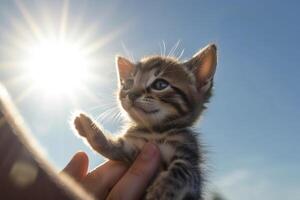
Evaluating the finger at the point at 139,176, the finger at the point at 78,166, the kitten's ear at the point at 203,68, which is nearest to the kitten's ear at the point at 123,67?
the kitten's ear at the point at 203,68

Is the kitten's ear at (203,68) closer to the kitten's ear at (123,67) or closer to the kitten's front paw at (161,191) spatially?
the kitten's ear at (123,67)

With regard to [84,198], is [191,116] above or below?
above

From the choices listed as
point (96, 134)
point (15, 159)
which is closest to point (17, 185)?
point (15, 159)

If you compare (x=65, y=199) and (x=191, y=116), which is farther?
(x=191, y=116)

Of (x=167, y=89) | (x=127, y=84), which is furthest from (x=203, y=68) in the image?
(x=127, y=84)

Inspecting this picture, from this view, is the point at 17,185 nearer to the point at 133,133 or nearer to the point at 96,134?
the point at 96,134

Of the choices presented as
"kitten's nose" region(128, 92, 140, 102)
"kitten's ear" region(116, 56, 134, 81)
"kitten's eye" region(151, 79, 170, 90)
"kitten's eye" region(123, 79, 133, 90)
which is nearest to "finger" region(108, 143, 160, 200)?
"kitten's nose" region(128, 92, 140, 102)

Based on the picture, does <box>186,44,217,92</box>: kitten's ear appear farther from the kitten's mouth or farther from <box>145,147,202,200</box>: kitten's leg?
<box>145,147,202,200</box>: kitten's leg
